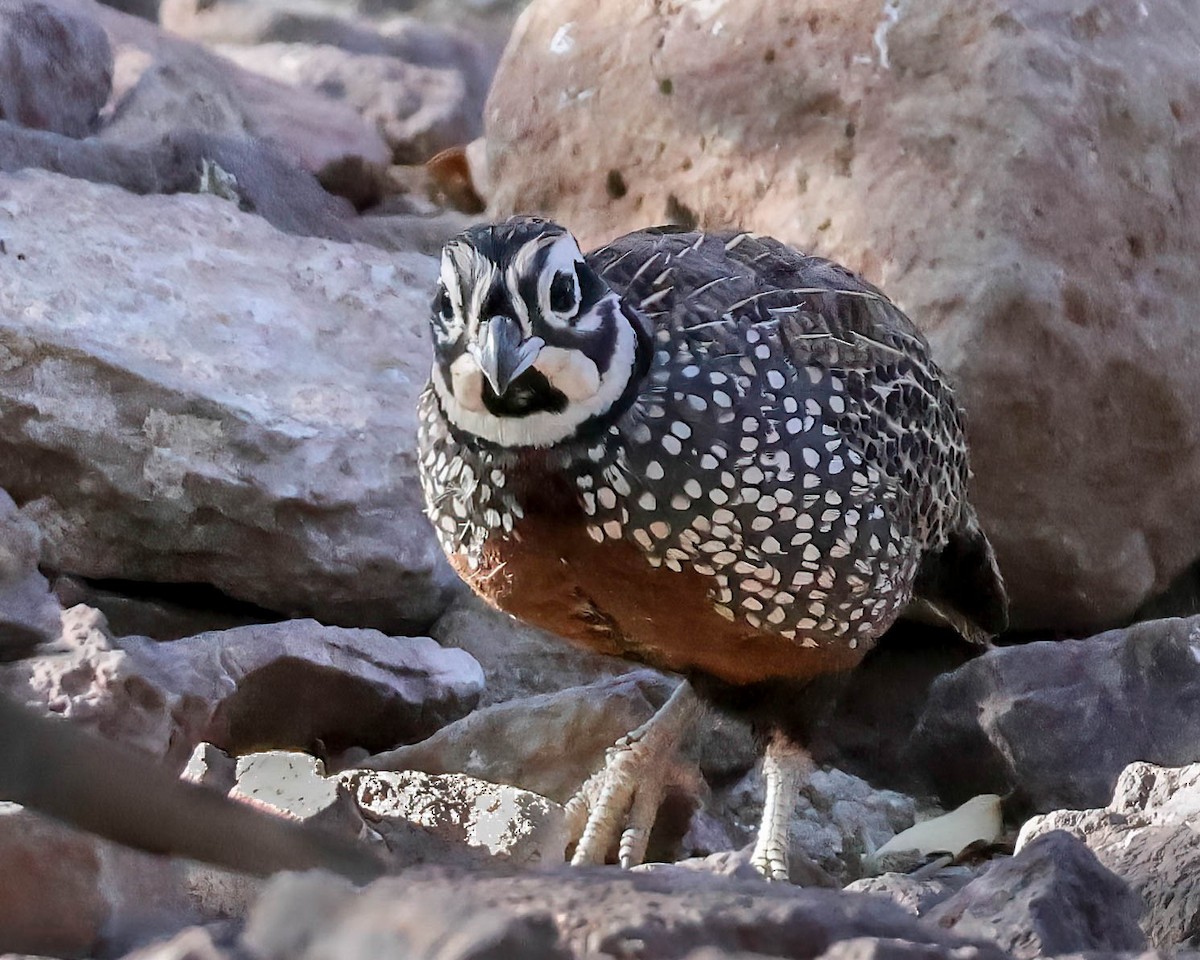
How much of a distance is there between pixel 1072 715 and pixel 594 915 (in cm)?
→ 216

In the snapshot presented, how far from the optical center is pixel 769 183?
3867 mm

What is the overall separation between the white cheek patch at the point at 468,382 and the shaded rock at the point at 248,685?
0.67m

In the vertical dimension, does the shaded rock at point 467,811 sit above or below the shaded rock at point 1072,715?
below

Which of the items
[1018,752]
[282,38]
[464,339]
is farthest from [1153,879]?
[282,38]

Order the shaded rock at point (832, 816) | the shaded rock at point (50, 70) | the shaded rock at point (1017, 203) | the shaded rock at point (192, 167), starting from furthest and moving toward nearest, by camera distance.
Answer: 1. the shaded rock at point (50, 70)
2. the shaded rock at point (192, 167)
3. the shaded rock at point (1017, 203)
4. the shaded rock at point (832, 816)

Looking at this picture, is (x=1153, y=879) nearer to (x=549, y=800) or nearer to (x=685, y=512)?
(x=685, y=512)

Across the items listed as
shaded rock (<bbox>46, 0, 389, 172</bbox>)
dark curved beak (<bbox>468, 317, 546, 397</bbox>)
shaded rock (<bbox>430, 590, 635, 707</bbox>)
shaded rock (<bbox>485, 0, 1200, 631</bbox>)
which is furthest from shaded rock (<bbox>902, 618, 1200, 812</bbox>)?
shaded rock (<bbox>46, 0, 389, 172</bbox>)


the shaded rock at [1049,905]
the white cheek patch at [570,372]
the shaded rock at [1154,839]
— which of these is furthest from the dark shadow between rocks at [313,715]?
the shaded rock at [1049,905]

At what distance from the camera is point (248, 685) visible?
9.16 feet

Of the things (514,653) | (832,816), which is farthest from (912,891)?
(514,653)

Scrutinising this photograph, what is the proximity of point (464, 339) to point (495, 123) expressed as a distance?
8.37 feet

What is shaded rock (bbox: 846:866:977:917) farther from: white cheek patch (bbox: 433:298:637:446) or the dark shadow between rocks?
the dark shadow between rocks

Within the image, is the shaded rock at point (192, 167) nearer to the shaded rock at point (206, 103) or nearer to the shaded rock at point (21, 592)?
the shaded rock at point (206, 103)

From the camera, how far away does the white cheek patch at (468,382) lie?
211 centimetres
